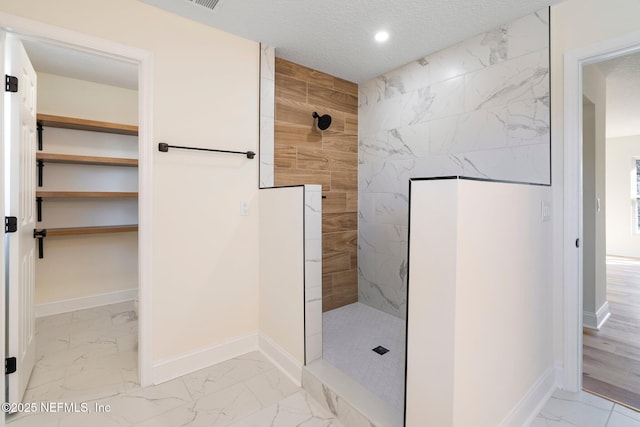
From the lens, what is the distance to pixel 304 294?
1.86 metres

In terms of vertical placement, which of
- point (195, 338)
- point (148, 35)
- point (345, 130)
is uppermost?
point (148, 35)

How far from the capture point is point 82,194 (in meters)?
2.95

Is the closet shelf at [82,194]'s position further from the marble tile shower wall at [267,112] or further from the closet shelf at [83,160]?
the marble tile shower wall at [267,112]

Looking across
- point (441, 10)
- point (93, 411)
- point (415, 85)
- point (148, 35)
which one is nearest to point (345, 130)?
point (415, 85)

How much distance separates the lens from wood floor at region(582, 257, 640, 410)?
1.80 meters

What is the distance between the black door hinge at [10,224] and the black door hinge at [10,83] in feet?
2.20

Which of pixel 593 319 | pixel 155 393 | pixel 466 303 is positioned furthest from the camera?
pixel 593 319

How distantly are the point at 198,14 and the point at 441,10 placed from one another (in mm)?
1566

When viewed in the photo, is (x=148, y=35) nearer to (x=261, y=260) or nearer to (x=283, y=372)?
(x=261, y=260)

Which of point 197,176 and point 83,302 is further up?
point 197,176

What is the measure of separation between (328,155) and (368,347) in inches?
69.6

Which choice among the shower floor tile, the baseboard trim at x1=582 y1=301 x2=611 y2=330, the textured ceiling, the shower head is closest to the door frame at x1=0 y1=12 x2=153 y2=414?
the textured ceiling

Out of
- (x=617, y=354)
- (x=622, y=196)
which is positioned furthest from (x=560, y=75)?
(x=622, y=196)

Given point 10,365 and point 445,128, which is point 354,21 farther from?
point 10,365
